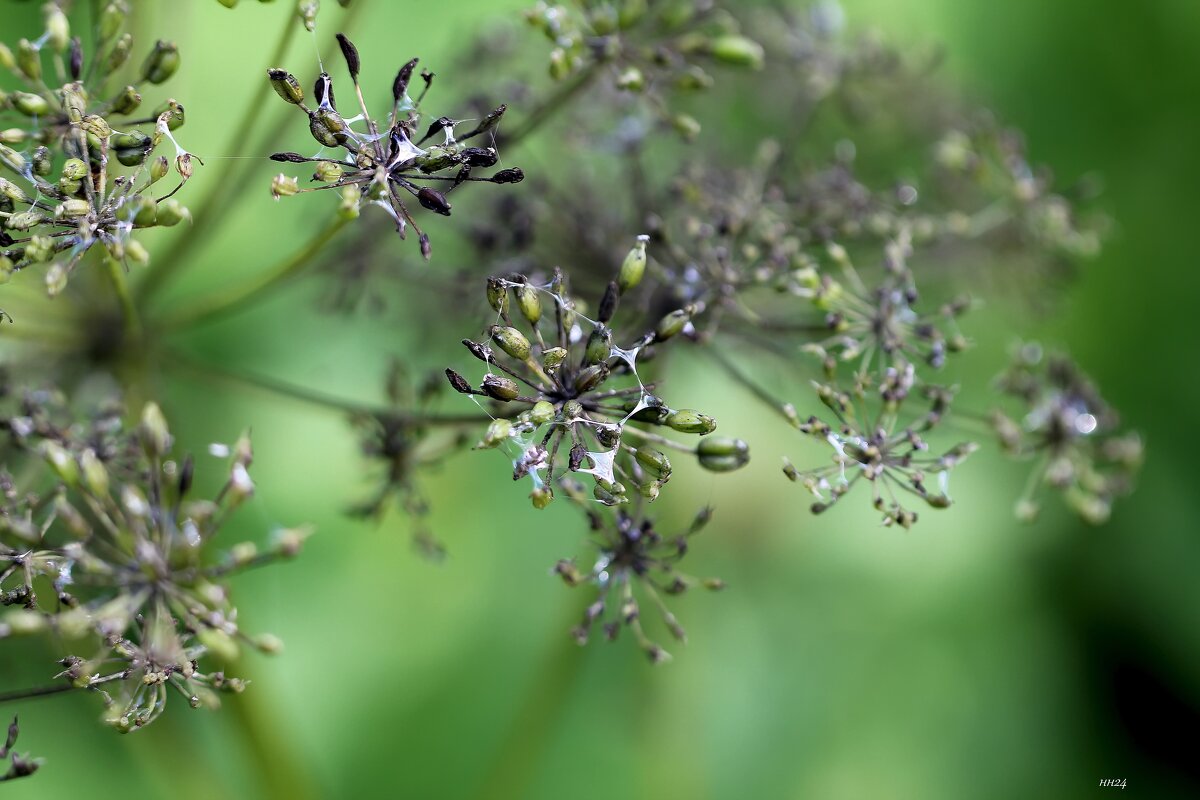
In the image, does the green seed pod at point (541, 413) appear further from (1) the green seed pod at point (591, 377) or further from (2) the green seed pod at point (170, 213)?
(2) the green seed pod at point (170, 213)

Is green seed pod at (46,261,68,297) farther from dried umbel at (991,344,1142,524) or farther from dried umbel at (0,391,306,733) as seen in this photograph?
dried umbel at (991,344,1142,524)

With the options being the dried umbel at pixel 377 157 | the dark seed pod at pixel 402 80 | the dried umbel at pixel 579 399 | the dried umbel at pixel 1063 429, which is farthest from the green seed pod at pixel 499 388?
the dried umbel at pixel 1063 429

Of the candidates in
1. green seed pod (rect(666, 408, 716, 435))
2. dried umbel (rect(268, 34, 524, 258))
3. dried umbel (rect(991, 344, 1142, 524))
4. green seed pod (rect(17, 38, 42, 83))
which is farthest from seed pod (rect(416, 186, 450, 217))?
dried umbel (rect(991, 344, 1142, 524))

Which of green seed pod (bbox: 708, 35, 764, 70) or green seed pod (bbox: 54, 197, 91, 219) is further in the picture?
green seed pod (bbox: 708, 35, 764, 70)

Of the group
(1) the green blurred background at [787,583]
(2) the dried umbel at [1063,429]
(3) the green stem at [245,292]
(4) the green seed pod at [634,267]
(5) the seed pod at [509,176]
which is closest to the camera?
(5) the seed pod at [509,176]

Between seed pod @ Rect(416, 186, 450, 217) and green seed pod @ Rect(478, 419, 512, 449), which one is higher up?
seed pod @ Rect(416, 186, 450, 217)

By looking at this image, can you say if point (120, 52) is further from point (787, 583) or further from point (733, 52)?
point (787, 583)

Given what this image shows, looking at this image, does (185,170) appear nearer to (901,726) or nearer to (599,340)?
(599,340)
